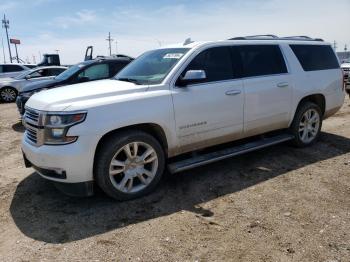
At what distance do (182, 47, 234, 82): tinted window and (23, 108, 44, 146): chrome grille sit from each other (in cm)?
194

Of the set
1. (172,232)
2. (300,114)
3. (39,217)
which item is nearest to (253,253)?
(172,232)

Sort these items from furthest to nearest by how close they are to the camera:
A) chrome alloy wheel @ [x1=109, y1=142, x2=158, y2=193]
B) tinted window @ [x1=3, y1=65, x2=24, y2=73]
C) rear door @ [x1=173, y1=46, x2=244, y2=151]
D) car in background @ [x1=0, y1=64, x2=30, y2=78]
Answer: tinted window @ [x1=3, y1=65, x2=24, y2=73]
car in background @ [x1=0, y1=64, x2=30, y2=78]
rear door @ [x1=173, y1=46, x2=244, y2=151]
chrome alloy wheel @ [x1=109, y1=142, x2=158, y2=193]

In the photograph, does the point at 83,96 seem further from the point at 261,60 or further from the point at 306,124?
the point at 306,124

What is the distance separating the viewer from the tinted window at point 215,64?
4730 mm

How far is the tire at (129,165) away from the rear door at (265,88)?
5.22 feet

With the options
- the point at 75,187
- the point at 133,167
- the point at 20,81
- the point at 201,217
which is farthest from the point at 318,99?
the point at 20,81

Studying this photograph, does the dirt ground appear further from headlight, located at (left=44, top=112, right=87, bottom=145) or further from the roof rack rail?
the roof rack rail

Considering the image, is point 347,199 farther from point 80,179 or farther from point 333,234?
point 80,179

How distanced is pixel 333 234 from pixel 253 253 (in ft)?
2.85

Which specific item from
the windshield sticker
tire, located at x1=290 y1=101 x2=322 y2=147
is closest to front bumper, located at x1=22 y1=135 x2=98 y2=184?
the windshield sticker

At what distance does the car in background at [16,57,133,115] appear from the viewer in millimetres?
8906

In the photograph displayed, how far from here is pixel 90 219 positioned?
3857mm

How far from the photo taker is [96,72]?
30.6 feet

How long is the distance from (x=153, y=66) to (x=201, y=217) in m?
2.22
